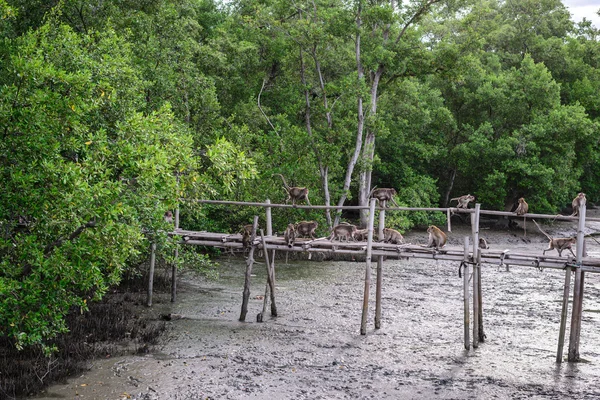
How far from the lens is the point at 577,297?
13.2 m

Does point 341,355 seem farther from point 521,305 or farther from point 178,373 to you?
point 521,305

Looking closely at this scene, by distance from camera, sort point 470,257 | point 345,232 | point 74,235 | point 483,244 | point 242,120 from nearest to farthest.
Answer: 1. point 74,235
2. point 470,257
3. point 345,232
4. point 483,244
5. point 242,120

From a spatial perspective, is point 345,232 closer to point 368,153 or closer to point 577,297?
point 577,297

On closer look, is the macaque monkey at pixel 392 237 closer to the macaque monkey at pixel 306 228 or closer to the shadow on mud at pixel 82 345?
the macaque monkey at pixel 306 228

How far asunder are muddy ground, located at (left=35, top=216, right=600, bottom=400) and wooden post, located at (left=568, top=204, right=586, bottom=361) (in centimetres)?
41

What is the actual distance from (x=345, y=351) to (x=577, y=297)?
16.5 ft

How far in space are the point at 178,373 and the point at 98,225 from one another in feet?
12.4

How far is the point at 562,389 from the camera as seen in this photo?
11820 mm

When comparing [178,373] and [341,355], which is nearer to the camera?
[178,373]

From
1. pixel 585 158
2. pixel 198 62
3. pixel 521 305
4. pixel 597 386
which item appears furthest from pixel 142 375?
pixel 585 158

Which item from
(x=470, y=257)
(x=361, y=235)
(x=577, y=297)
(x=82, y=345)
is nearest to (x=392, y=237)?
(x=361, y=235)

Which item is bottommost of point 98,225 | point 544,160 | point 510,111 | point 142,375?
point 142,375

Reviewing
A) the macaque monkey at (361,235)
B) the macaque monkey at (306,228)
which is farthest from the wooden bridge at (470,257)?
the macaque monkey at (306,228)

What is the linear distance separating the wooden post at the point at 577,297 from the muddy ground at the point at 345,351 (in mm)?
413
